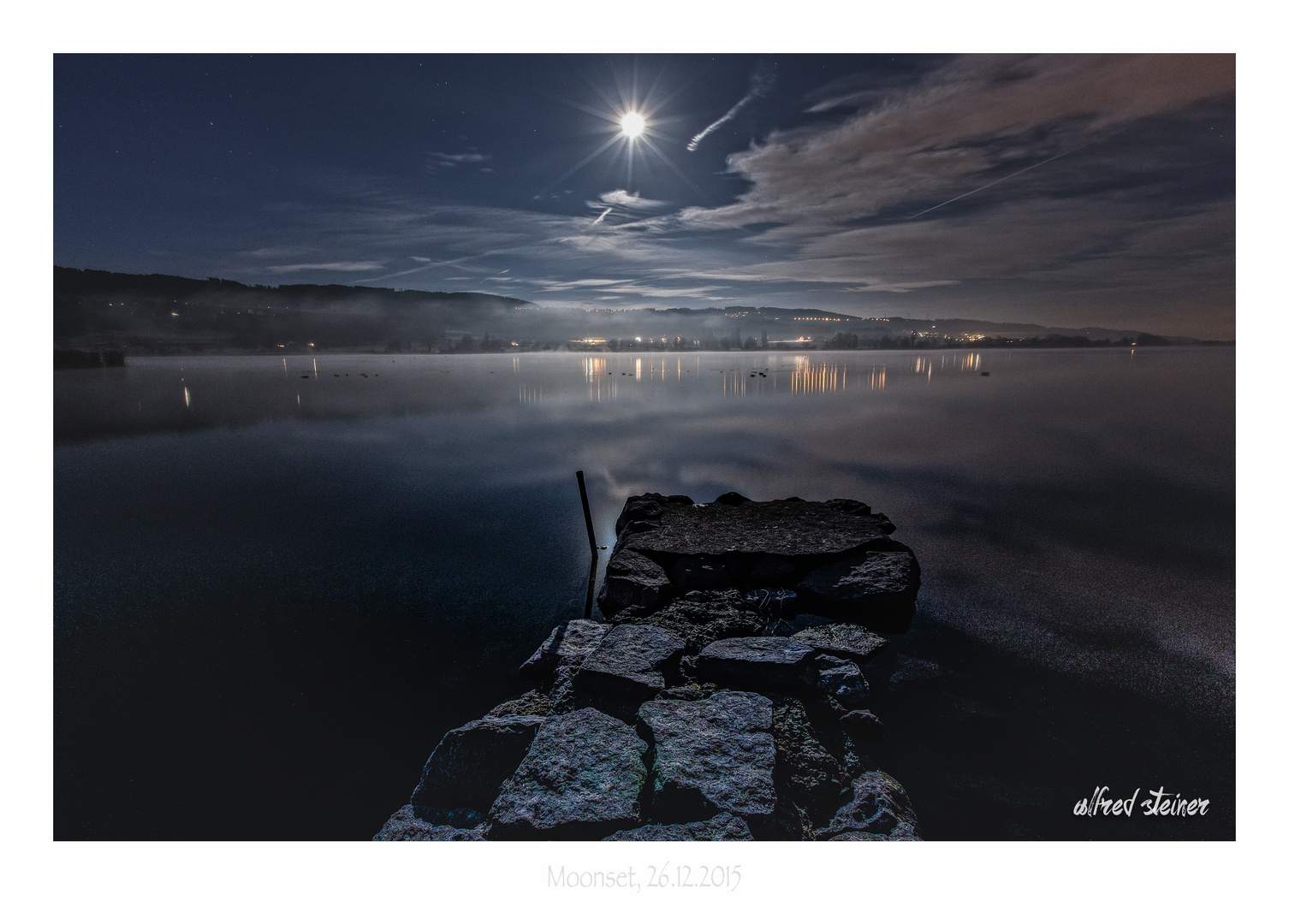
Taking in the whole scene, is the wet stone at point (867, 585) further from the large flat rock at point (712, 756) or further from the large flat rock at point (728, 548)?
the large flat rock at point (712, 756)

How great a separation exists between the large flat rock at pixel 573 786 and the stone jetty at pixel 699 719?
15 millimetres

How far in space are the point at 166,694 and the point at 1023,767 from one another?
36.1 feet

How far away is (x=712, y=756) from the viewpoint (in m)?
5.44

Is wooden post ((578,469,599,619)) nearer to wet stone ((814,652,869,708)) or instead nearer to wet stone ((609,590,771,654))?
wet stone ((609,590,771,654))

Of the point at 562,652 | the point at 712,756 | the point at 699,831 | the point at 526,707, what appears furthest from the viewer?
the point at 562,652

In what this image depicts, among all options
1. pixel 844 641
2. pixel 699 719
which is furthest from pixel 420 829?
pixel 844 641

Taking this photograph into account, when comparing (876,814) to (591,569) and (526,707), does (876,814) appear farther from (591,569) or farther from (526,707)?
(591,569)

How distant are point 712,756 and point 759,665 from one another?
1.61 m

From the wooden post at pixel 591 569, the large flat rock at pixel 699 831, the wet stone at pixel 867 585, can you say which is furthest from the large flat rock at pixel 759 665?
the wooden post at pixel 591 569

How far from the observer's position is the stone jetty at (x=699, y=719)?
4.94 meters

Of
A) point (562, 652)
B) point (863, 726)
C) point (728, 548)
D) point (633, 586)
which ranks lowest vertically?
point (863, 726)

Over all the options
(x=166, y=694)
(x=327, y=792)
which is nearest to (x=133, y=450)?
(x=166, y=694)

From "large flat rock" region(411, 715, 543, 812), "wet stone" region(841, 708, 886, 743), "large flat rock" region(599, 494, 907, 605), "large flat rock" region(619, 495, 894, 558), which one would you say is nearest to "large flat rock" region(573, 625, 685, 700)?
"large flat rock" region(411, 715, 543, 812)

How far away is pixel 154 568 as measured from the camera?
11.9 meters
